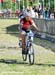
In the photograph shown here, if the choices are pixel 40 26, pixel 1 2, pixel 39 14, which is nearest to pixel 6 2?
pixel 1 2

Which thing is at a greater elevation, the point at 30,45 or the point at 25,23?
the point at 25,23

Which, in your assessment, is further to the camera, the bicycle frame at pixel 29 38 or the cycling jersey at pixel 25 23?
the cycling jersey at pixel 25 23

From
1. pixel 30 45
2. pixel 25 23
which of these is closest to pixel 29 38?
pixel 30 45

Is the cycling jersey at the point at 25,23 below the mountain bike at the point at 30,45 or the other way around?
the other way around

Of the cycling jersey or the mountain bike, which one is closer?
the mountain bike

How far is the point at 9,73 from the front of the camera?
10.3m

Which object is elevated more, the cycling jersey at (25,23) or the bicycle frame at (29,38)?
the cycling jersey at (25,23)

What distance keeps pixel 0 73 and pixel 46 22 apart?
15.4m

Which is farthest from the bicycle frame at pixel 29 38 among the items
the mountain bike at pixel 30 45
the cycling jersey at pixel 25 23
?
the cycling jersey at pixel 25 23

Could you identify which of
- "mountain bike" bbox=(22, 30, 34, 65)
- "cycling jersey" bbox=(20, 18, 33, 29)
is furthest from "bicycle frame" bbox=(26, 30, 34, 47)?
"cycling jersey" bbox=(20, 18, 33, 29)

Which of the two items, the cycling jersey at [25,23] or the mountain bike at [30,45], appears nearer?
the mountain bike at [30,45]

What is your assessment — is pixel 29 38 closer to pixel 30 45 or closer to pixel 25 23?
pixel 30 45

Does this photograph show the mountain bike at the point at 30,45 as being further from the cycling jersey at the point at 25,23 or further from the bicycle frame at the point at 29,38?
the cycling jersey at the point at 25,23

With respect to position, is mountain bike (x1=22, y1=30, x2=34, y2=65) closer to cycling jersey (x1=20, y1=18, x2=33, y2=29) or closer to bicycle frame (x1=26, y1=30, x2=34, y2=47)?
bicycle frame (x1=26, y1=30, x2=34, y2=47)
